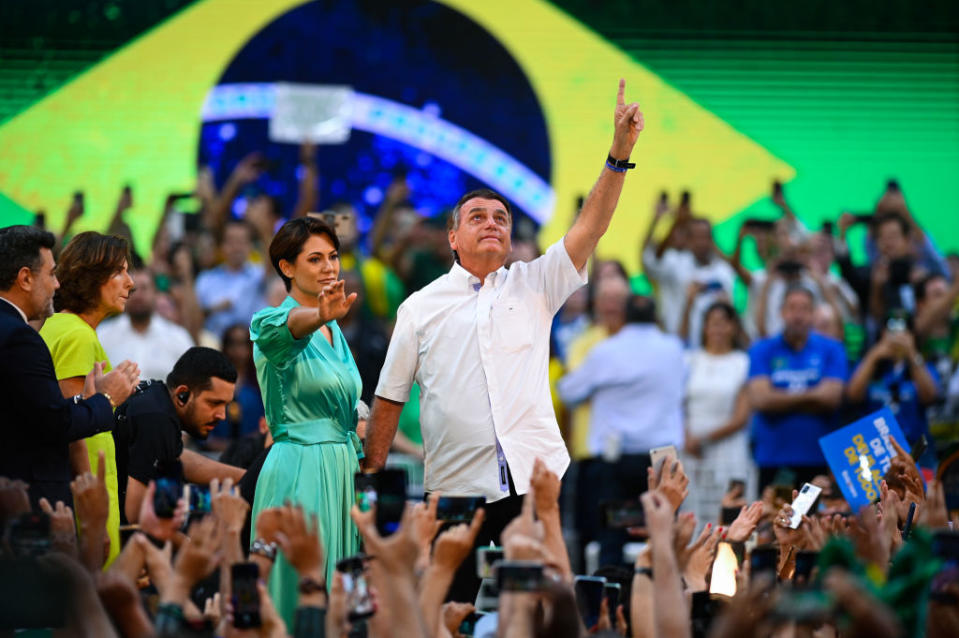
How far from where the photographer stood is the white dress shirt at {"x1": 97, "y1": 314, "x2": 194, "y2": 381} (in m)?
6.69

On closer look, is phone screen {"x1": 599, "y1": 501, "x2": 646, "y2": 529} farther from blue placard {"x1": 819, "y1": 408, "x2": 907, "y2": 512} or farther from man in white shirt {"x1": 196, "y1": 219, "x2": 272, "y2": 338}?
man in white shirt {"x1": 196, "y1": 219, "x2": 272, "y2": 338}

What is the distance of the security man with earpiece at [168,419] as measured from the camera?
4.01m

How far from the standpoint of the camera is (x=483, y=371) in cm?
406

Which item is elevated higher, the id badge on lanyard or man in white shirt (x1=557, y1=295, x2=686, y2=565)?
man in white shirt (x1=557, y1=295, x2=686, y2=565)

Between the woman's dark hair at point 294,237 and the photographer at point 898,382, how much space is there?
3498 millimetres

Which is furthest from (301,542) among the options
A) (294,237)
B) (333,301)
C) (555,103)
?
(555,103)

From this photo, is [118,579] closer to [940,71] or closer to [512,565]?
[512,565]

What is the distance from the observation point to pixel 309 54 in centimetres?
990

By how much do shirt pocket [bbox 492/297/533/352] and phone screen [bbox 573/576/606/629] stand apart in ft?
3.30

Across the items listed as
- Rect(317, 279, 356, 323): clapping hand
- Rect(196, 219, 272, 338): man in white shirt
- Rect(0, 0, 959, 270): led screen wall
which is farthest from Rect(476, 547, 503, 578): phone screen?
Rect(0, 0, 959, 270): led screen wall

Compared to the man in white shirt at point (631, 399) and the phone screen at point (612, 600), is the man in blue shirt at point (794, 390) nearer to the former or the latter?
the man in white shirt at point (631, 399)

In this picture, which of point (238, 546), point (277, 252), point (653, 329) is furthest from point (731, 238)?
point (238, 546)

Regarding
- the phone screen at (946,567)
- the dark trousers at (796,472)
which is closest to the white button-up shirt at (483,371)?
the phone screen at (946,567)

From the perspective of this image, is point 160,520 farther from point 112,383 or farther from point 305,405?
point 305,405
